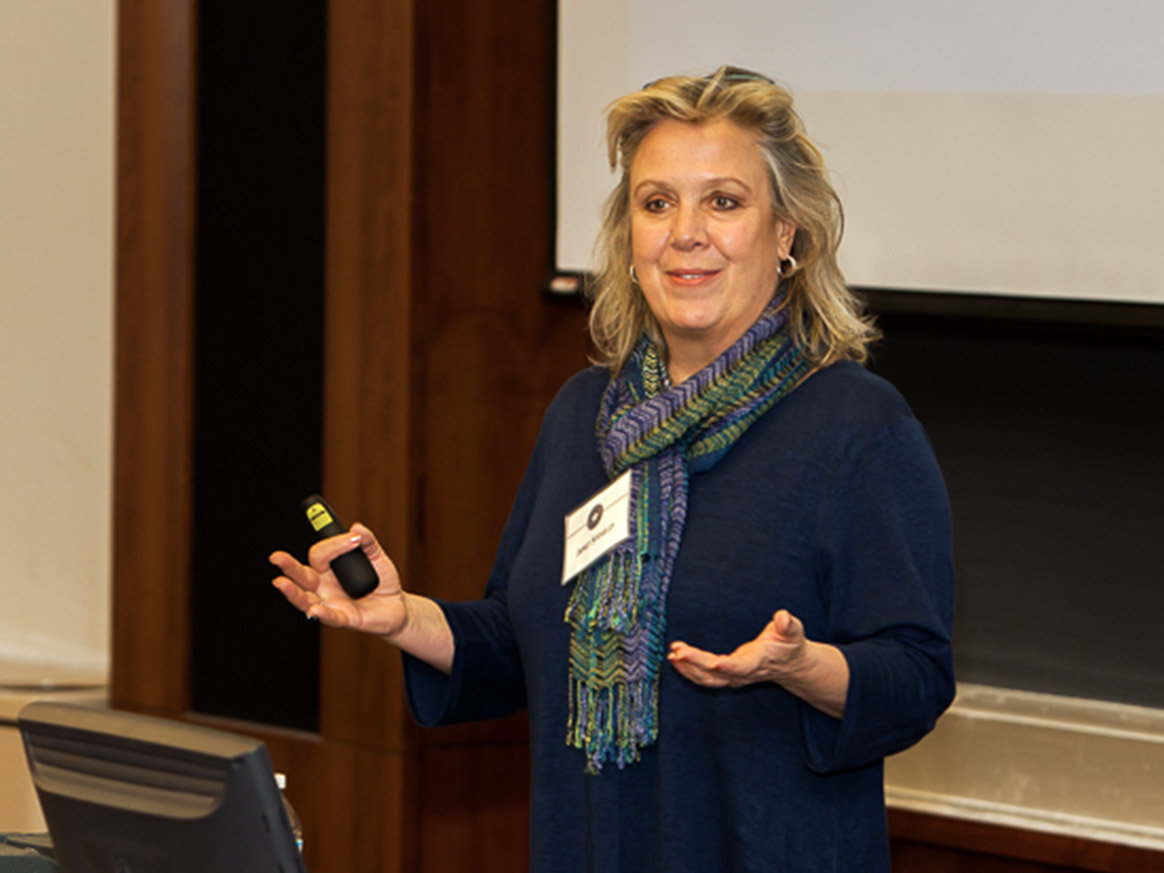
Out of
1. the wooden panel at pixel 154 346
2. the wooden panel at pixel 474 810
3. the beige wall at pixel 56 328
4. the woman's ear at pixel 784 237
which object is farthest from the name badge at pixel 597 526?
the beige wall at pixel 56 328

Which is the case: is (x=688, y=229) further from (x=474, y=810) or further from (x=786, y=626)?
(x=474, y=810)

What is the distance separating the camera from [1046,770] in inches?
92.9

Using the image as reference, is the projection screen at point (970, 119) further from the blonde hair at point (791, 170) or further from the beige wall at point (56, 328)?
the beige wall at point (56, 328)

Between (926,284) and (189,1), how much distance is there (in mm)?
1641

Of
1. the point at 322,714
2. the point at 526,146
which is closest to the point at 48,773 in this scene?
the point at 322,714

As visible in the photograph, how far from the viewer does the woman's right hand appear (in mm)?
1449

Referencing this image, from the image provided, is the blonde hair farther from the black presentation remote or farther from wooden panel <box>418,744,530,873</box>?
wooden panel <box>418,744,530,873</box>

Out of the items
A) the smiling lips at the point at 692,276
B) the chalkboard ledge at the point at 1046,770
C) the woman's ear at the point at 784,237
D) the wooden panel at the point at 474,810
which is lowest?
the wooden panel at the point at 474,810

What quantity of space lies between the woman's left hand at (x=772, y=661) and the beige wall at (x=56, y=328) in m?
2.86

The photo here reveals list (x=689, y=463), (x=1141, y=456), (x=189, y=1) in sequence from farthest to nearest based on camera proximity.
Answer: (x=189, y=1) < (x=1141, y=456) < (x=689, y=463)

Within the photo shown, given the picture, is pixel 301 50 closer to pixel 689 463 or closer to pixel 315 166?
pixel 315 166

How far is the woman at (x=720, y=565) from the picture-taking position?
135 cm

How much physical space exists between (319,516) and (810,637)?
548mm

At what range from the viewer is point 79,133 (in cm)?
364
